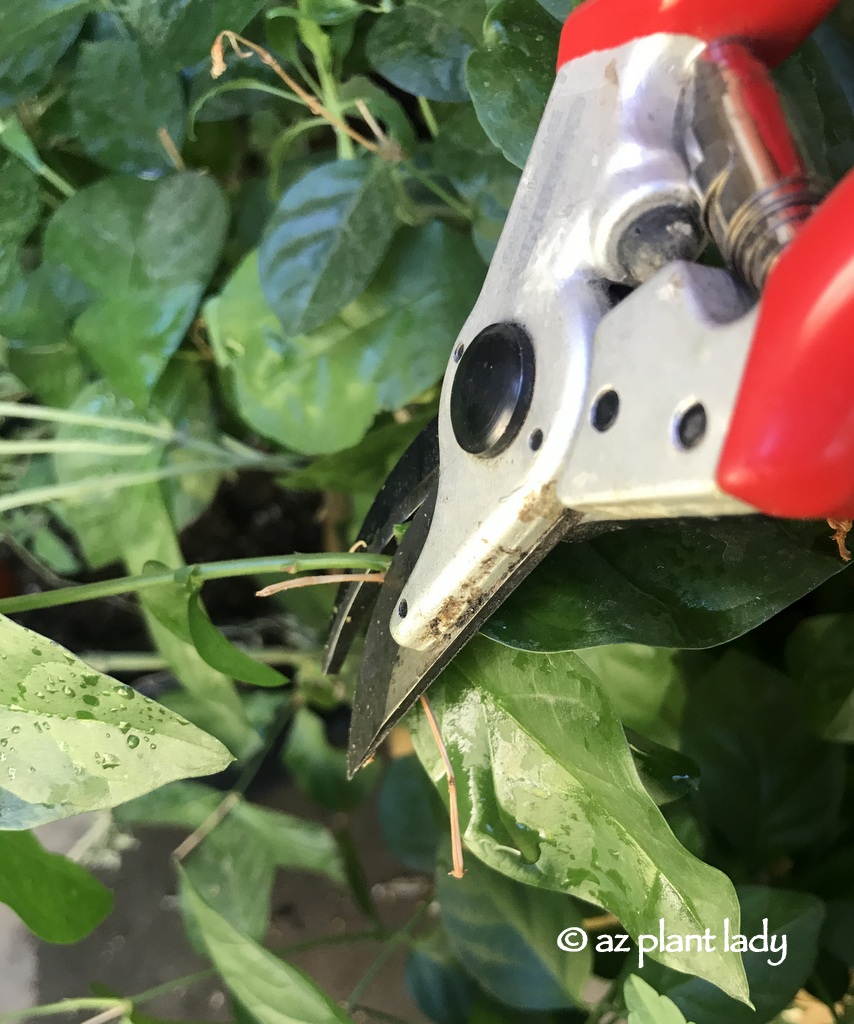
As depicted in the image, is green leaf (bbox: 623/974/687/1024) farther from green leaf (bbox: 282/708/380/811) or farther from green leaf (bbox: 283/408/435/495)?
green leaf (bbox: 282/708/380/811)

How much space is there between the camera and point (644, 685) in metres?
0.50

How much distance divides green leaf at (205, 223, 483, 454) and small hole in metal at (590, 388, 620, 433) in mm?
233

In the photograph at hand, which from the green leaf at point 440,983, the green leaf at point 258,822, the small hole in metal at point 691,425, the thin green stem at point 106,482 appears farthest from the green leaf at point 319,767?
the small hole in metal at point 691,425

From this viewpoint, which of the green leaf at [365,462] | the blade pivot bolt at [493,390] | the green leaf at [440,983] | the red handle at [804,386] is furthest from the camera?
the green leaf at [440,983]

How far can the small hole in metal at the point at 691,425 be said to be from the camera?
0.20 m

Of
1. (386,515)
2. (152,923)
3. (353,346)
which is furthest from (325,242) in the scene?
(152,923)

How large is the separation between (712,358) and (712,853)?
0.49 meters

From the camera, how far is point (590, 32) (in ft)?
0.89

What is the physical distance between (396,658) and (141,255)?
334 mm

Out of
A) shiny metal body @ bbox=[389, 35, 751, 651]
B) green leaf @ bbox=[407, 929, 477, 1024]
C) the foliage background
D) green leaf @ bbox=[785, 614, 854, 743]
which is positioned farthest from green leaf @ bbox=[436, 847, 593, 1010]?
shiny metal body @ bbox=[389, 35, 751, 651]

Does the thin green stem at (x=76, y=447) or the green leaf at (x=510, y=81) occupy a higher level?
the green leaf at (x=510, y=81)

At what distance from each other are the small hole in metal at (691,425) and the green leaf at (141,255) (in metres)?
0.38

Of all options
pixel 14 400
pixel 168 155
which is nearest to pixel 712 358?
pixel 168 155

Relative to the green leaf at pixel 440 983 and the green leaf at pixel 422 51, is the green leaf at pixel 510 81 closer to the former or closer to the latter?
the green leaf at pixel 422 51
